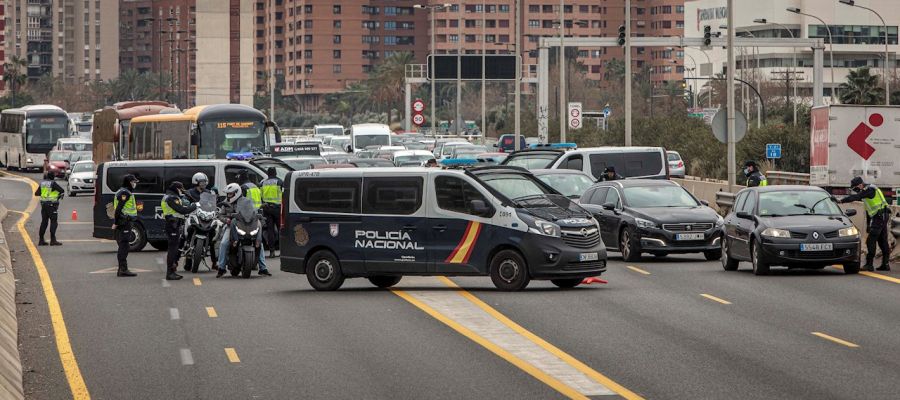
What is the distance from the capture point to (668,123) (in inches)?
2739

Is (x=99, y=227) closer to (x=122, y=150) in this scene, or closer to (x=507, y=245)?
(x=507, y=245)

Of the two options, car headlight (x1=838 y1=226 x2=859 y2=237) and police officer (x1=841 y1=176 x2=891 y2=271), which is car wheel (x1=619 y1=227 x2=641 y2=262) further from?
car headlight (x1=838 y1=226 x2=859 y2=237)

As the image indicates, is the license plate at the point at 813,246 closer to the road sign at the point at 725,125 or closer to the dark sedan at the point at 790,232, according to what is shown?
the dark sedan at the point at 790,232

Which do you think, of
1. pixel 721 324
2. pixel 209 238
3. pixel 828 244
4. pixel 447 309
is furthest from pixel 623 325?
pixel 209 238

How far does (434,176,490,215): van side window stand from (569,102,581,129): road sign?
38586 millimetres

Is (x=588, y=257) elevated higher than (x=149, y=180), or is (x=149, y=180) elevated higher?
(x=149, y=180)

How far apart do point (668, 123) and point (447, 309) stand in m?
50.0

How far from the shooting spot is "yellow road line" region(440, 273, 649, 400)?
13438mm

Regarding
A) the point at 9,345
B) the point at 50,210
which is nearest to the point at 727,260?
the point at 9,345

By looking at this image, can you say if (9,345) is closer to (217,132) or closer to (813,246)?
(813,246)

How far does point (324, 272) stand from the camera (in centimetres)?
2366

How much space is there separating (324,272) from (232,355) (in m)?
7.48

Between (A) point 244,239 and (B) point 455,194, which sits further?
(A) point 244,239

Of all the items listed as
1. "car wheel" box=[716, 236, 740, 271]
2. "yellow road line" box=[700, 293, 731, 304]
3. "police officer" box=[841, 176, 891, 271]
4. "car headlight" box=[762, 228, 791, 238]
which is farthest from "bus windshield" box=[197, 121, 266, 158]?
"yellow road line" box=[700, 293, 731, 304]
